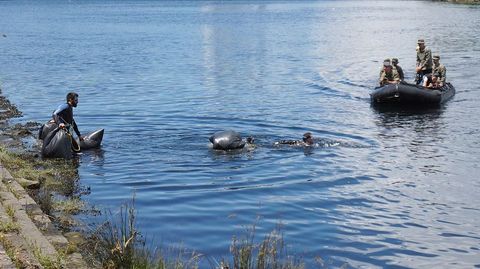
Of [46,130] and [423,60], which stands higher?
[423,60]

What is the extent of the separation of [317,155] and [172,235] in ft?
22.0

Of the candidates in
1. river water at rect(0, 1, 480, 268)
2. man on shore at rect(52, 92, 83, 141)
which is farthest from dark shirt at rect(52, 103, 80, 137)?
river water at rect(0, 1, 480, 268)

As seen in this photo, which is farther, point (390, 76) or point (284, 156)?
point (390, 76)

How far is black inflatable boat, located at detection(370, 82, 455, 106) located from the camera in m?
24.1

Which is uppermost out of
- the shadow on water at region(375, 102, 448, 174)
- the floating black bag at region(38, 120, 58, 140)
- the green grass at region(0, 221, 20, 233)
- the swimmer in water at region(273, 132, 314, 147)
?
the green grass at region(0, 221, 20, 233)

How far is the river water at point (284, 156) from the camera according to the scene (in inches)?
455

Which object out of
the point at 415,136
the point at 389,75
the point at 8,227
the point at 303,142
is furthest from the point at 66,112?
the point at 389,75

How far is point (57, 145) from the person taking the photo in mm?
16188

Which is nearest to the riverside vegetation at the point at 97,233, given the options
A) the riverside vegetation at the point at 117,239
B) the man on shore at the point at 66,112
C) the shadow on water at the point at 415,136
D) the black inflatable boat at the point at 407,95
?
the riverside vegetation at the point at 117,239

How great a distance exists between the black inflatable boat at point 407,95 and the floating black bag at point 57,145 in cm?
1216

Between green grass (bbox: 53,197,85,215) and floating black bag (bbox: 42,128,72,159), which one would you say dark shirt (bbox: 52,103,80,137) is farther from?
green grass (bbox: 53,197,85,215)

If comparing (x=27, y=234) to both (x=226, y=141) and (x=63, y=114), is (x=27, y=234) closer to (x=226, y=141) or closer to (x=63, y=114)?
(x=63, y=114)

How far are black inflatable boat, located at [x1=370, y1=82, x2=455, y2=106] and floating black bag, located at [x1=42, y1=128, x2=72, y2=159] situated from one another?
12163 mm

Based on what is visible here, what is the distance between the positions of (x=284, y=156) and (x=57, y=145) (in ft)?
17.6
